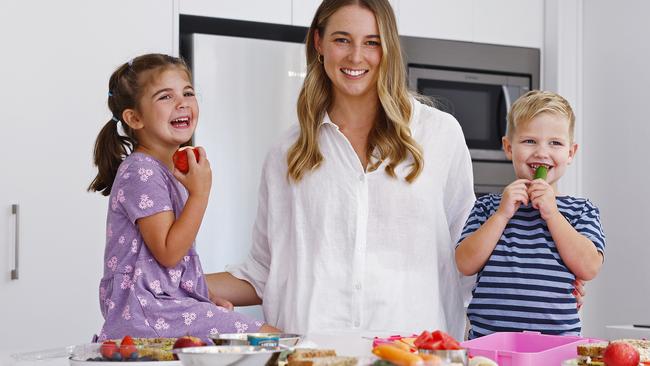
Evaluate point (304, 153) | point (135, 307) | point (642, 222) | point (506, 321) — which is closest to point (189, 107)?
point (304, 153)

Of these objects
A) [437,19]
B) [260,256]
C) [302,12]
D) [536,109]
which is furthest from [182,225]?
[437,19]

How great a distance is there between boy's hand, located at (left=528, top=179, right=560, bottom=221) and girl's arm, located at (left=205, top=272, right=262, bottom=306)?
2.34 ft

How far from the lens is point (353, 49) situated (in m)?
1.93

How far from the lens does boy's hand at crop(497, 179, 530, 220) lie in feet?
5.59

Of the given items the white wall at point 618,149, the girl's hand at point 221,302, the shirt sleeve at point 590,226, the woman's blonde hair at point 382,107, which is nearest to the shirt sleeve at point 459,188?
the woman's blonde hair at point 382,107

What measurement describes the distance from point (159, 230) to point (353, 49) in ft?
1.89

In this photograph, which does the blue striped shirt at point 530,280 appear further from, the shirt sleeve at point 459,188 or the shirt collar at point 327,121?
the shirt collar at point 327,121

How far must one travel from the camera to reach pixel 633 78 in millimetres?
3795

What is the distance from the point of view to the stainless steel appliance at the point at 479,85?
381 cm

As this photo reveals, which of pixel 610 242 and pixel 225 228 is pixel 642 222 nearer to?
pixel 610 242

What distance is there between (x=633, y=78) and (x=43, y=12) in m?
2.42

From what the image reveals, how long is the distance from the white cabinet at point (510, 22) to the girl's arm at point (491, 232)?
7.71ft

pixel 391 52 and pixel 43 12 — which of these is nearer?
pixel 391 52

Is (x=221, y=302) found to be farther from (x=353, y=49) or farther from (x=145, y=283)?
(x=353, y=49)
